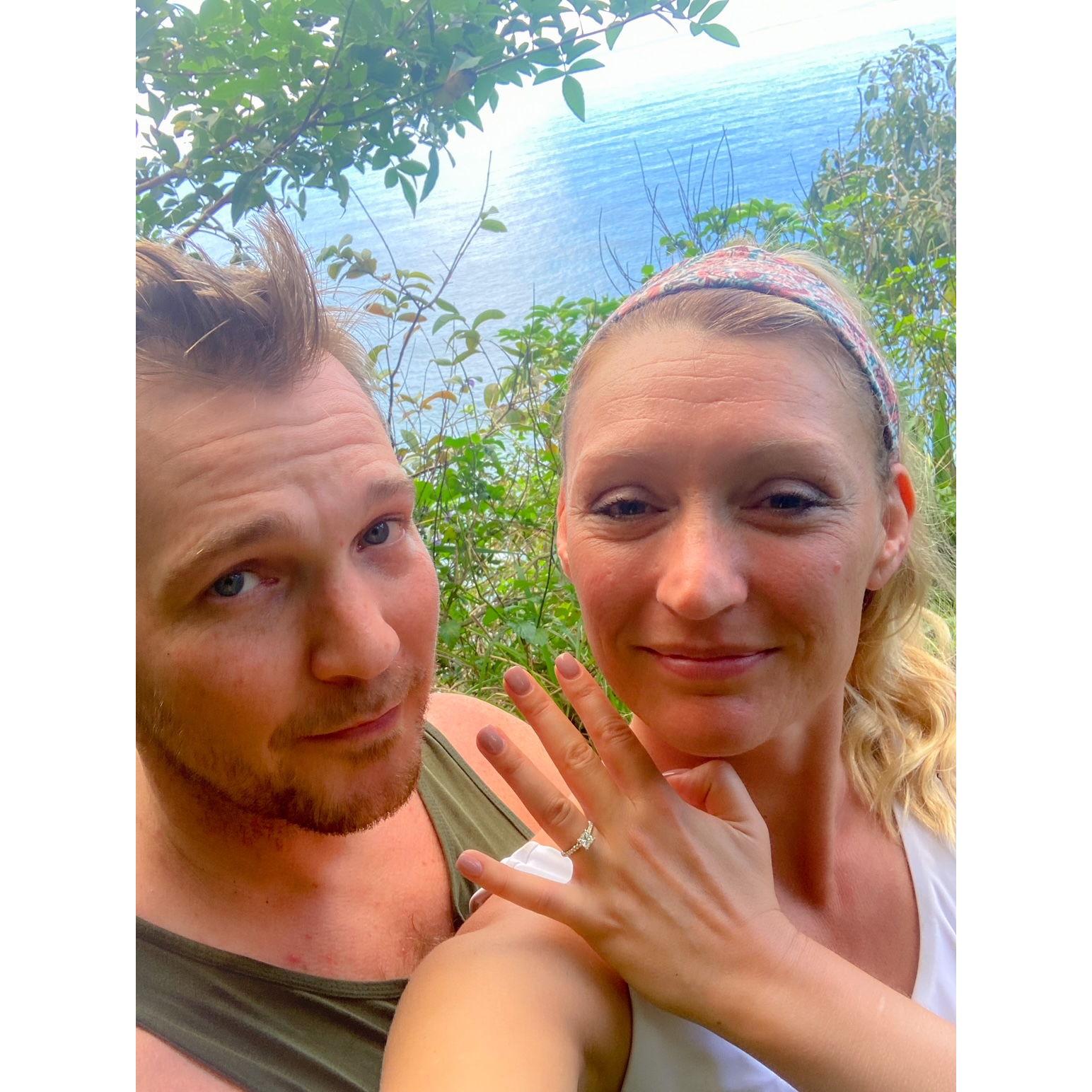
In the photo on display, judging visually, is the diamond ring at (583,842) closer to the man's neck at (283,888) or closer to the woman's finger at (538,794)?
the woman's finger at (538,794)

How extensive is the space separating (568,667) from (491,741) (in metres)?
0.13

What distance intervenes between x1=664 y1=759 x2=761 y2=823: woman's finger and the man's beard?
337 millimetres

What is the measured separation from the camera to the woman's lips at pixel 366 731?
120 centimetres

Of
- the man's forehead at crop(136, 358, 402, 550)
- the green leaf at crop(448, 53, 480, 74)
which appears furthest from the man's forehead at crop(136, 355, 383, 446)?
the green leaf at crop(448, 53, 480, 74)

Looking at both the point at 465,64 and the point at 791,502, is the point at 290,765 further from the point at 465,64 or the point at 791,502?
the point at 465,64

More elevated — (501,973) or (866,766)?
A: (501,973)

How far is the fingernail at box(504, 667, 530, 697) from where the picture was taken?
119cm

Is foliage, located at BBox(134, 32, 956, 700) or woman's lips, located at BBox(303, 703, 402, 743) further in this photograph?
foliage, located at BBox(134, 32, 956, 700)

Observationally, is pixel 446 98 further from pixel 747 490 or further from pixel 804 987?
pixel 804 987

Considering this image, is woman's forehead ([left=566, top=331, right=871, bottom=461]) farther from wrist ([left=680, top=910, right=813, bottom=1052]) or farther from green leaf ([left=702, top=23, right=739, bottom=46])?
wrist ([left=680, top=910, right=813, bottom=1052])

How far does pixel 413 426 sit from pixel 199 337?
11.2 inches

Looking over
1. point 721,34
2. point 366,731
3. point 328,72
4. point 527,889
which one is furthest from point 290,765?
point 721,34
